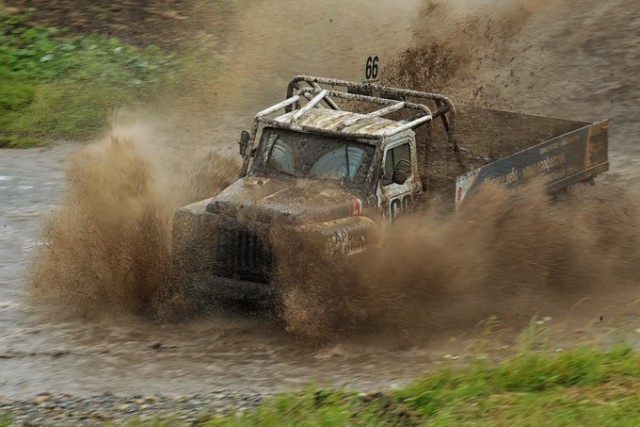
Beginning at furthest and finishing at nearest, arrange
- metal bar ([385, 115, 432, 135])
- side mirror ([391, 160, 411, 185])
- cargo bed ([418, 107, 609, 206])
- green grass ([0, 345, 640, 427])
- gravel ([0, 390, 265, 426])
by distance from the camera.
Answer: cargo bed ([418, 107, 609, 206]), side mirror ([391, 160, 411, 185]), metal bar ([385, 115, 432, 135]), gravel ([0, 390, 265, 426]), green grass ([0, 345, 640, 427])

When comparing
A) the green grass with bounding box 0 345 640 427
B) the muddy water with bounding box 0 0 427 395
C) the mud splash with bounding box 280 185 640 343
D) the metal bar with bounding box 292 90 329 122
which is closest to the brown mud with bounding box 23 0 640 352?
the mud splash with bounding box 280 185 640 343

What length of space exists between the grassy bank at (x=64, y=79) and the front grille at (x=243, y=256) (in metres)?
8.83

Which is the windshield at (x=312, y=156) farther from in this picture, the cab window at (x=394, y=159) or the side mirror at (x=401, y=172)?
the side mirror at (x=401, y=172)

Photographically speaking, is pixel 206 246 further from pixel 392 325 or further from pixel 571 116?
pixel 571 116

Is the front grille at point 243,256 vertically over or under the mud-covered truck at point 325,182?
under

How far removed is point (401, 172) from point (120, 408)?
4022mm

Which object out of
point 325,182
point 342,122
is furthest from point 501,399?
point 342,122

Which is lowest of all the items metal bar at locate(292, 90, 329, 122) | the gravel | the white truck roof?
the gravel

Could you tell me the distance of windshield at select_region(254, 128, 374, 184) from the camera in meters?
10.5

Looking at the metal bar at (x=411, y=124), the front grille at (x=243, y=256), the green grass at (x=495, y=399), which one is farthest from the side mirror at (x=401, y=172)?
the green grass at (x=495, y=399)

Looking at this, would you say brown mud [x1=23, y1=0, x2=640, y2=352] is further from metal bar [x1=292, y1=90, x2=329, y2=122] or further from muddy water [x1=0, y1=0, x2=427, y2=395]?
metal bar [x1=292, y1=90, x2=329, y2=122]

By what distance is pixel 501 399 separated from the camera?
742 cm

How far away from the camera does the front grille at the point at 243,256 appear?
9836mm

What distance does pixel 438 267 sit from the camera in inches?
408
